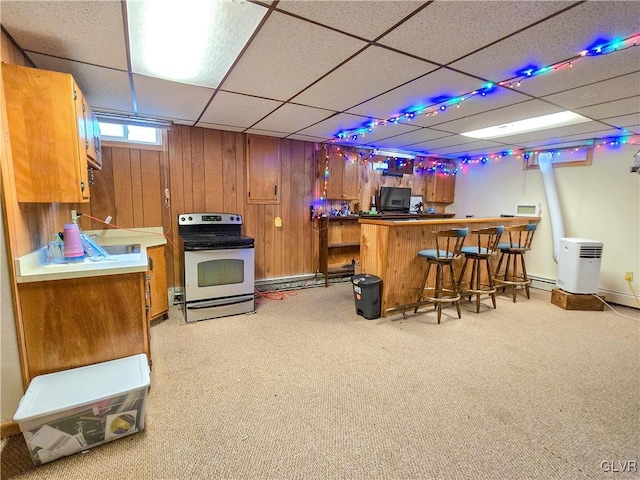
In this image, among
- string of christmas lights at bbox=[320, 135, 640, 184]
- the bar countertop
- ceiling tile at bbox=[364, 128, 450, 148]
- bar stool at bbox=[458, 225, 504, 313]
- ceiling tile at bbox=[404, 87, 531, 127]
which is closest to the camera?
ceiling tile at bbox=[404, 87, 531, 127]

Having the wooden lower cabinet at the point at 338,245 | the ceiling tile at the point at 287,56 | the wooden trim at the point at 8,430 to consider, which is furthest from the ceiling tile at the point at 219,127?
the wooden trim at the point at 8,430

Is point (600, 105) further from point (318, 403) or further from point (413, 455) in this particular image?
point (318, 403)

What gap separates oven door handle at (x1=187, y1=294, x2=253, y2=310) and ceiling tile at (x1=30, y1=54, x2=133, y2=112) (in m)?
2.12

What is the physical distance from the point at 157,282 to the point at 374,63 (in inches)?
117

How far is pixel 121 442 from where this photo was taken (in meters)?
1.62

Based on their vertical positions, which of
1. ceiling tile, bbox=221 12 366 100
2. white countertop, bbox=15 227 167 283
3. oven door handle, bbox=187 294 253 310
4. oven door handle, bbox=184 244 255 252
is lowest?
oven door handle, bbox=187 294 253 310

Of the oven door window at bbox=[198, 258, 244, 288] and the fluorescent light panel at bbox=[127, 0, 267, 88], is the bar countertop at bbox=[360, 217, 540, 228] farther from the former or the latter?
the fluorescent light panel at bbox=[127, 0, 267, 88]

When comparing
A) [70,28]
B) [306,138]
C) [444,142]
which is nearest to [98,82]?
[70,28]

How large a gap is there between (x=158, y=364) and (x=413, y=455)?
200 cm

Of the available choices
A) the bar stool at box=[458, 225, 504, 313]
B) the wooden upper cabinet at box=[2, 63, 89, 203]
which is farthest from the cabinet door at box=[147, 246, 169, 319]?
the bar stool at box=[458, 225, 504, 313]

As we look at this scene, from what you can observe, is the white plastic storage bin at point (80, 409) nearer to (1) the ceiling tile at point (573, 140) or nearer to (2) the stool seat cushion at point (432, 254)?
(2) the stool seat cushion at point (432, 254)

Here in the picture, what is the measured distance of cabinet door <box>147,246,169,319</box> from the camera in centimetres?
311

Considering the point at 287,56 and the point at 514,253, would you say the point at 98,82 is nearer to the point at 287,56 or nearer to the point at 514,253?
the point at 287,56

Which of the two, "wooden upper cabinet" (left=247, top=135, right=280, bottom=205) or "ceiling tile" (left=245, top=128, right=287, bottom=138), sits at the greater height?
"ceiling tile" (left=245, top=128, right=287, bottom=138)
